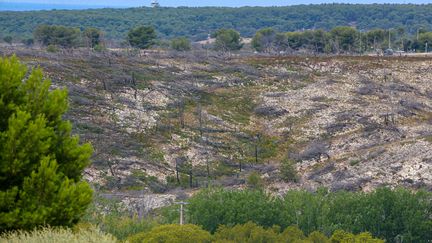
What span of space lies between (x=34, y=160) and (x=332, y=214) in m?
17.4

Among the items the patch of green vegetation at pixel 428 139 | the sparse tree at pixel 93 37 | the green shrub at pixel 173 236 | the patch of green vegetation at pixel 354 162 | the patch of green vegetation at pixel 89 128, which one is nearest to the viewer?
the green shrub at pixel 173 236

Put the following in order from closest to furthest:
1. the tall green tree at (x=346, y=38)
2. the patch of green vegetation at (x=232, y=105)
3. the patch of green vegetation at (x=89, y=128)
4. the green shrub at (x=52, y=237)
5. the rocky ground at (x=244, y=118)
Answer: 1. the green shrub at (x=52, y=237)
2. the rocky ground at (x=244, y=118)
3. the patch of green vegetation at (x=89, y=128)
4. the patch of green vegetation at (x=232, y=105)
5. the tall green tree at (x=346, y=38)

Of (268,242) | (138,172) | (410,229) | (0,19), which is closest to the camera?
(268,242)

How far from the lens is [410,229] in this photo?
80.0ft

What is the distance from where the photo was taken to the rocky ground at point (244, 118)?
37.3 metres

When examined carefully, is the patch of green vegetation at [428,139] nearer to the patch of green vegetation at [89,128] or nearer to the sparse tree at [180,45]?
the patch of green vegetation at [89,128]

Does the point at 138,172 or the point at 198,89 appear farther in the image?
the point at 198,89

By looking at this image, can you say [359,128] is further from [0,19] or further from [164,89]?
[0,19]

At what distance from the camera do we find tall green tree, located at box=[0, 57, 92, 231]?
8.90 meters

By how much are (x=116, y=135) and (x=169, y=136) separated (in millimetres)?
3156

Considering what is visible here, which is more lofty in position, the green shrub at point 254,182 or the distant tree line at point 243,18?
the green shrub at point 254,182

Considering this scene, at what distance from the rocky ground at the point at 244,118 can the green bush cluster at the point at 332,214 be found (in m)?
7.39

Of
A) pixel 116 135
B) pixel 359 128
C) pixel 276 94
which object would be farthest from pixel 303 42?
pixel 116 135

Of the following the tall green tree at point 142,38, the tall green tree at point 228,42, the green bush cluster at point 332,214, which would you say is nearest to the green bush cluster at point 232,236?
the green bush cluster at point 332,214
